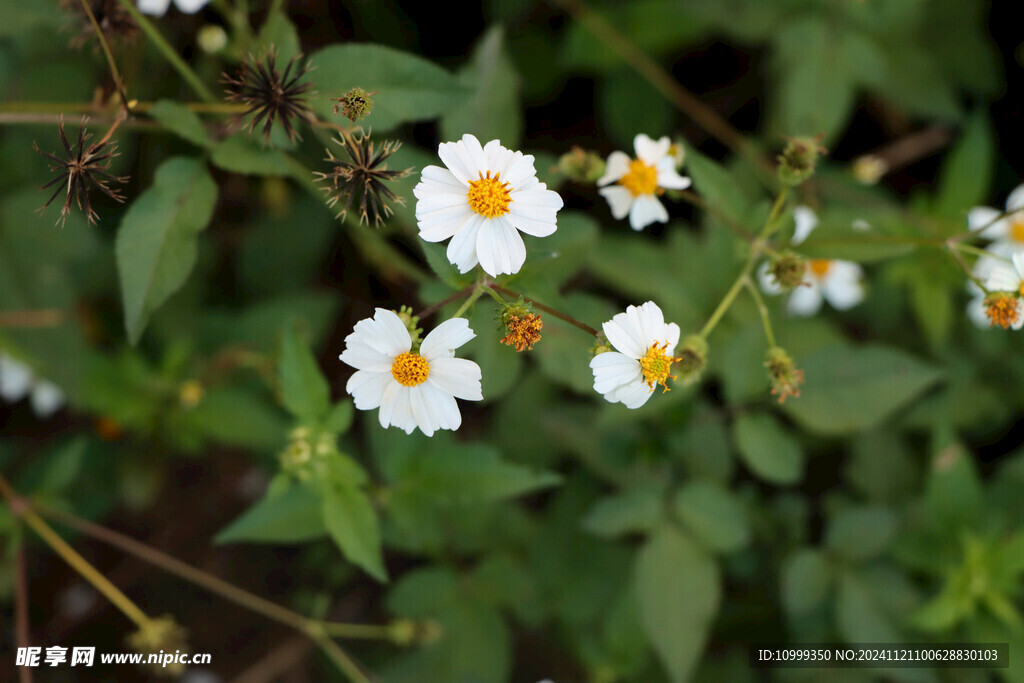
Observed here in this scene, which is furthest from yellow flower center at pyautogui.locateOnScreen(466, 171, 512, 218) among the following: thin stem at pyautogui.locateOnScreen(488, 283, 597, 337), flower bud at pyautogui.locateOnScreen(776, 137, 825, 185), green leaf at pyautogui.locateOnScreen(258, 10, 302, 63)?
flower bud at pyautogui.locateOnScreen(776, 137, 825, 185)

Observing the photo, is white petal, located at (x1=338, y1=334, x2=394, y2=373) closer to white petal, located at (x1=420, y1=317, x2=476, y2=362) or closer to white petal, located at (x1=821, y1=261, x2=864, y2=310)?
white petal, located at (x1=420, y1=317, x2=476, y2=362)

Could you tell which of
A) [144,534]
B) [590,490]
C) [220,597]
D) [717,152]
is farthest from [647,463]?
[144,534]

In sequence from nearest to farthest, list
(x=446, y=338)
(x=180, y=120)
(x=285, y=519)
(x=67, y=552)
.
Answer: (x=446, y=338) < (x=180, y=120) < (x=285, y=519) < (x=67, y=552)

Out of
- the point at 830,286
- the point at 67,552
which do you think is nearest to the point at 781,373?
the point at 830,286

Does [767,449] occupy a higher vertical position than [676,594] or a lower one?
higher

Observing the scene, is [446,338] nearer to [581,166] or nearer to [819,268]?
[581,166]

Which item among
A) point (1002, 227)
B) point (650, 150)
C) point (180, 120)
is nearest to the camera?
point (180, 120)
